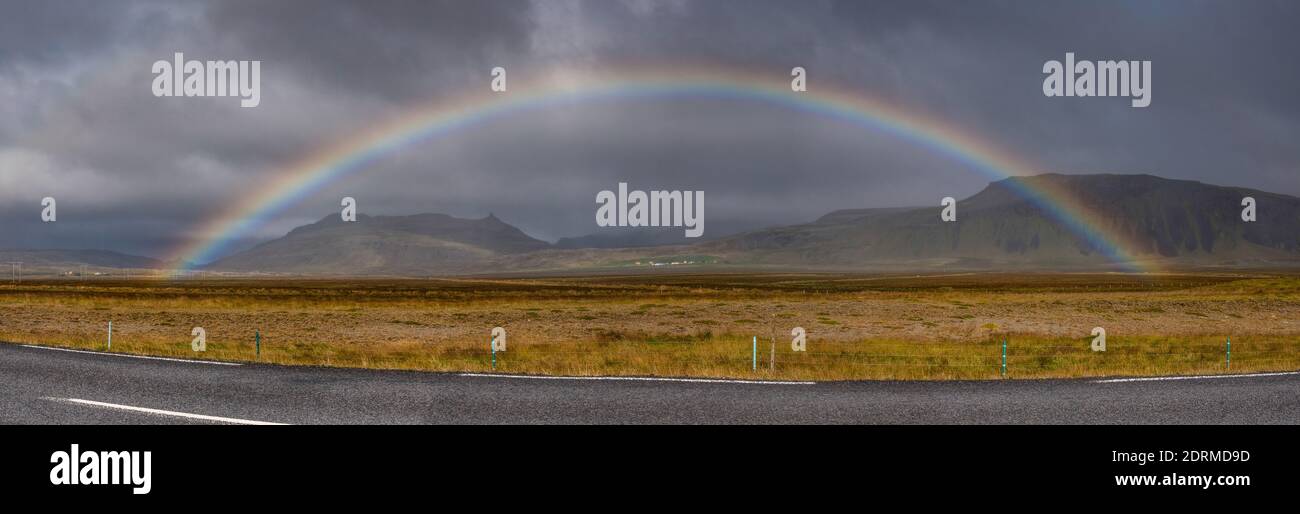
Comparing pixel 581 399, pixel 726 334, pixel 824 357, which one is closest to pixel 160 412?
pixel 581 399

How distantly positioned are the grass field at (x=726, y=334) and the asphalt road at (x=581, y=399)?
2.53 m

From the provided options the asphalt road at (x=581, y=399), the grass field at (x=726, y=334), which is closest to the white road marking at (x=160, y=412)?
the asphalt road at (x=581, y=399)

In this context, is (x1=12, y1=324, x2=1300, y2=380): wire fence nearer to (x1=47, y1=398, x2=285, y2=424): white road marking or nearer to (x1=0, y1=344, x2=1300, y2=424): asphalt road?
(x1=0, y1=344, x2=1300, y2=424): asphalt road

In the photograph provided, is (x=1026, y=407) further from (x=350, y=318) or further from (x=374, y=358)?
(x=350, y=318)

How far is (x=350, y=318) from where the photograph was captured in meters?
45.7

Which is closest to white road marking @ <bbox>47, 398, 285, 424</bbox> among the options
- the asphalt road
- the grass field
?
the asphalt road

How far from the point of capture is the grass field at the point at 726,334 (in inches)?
765

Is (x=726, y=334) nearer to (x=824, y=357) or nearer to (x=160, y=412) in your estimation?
(x=824, y=357)

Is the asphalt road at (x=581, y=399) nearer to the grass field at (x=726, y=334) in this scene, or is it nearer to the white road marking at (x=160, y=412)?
the white road marking at (x=160, y=412)

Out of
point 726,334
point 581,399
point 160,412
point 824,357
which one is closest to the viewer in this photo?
point 160,412

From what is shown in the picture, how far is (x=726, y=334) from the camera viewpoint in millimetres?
33719

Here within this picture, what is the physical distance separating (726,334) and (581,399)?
22175 mm
